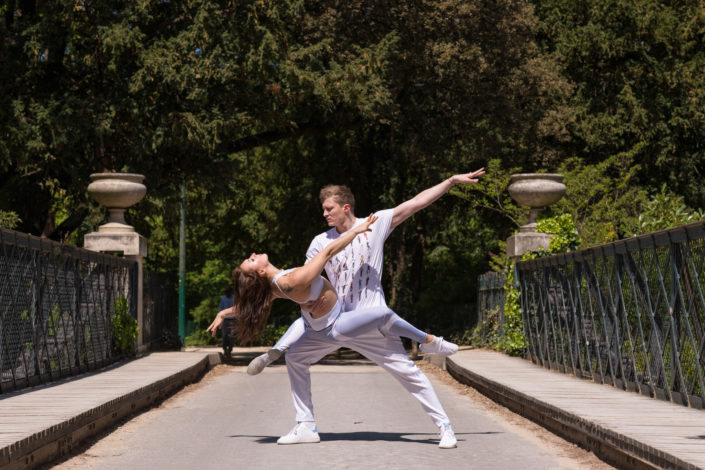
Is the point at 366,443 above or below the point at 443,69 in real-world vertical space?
below

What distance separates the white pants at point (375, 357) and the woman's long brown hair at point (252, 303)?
0.60 meters

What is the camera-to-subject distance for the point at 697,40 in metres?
30.8

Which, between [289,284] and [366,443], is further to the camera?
[366,443]

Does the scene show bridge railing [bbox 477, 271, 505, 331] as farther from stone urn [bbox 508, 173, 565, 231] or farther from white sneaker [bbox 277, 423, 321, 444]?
white sneaker [bbox 277, 423, 321, 444]

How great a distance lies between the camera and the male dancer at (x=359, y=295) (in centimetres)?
799

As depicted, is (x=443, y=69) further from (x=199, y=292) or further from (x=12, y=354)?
(x=199, y=292)

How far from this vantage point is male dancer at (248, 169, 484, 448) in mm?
7992

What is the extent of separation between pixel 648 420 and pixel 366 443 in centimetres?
242

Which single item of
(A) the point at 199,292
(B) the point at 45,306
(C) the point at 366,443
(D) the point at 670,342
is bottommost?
(C) the point at 366,443

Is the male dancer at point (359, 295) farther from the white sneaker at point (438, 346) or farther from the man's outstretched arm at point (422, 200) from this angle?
the white sneaker at point (438, 346)

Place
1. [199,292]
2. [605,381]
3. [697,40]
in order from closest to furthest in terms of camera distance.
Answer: [605,381] < [697,40] < [199,292]

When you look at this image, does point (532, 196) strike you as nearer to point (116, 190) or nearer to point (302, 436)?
point (116, 190)

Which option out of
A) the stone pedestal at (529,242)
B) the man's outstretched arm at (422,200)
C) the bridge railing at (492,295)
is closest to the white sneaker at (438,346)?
the man's outstretched arm at (422,200)

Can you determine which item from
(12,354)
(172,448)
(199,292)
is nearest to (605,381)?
(172,448)
